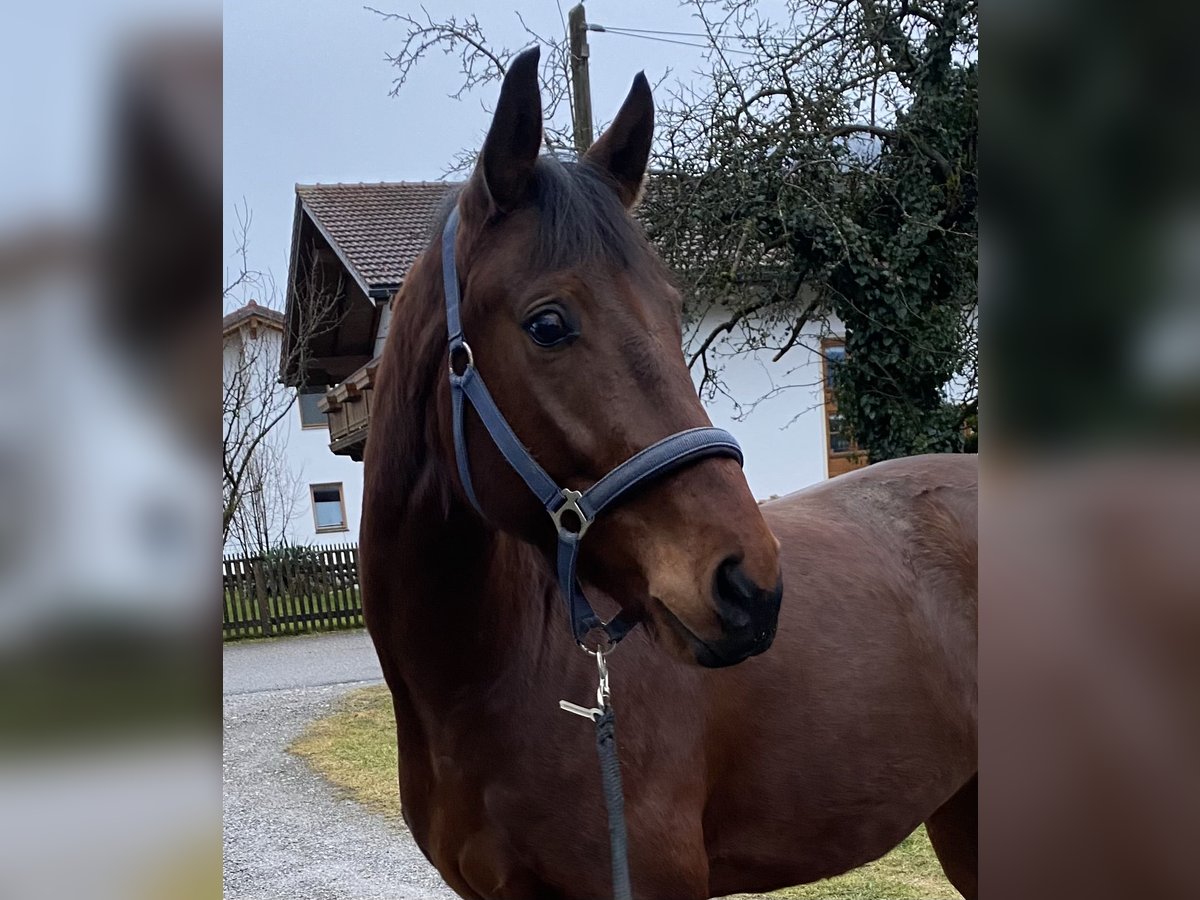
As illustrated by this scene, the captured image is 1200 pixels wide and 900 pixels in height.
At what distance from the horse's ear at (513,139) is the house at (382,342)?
462 cm

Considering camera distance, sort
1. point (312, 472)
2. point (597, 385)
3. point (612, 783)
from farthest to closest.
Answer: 1. point (312, 472)
2. point (612, 783)
3. point (597, 385)

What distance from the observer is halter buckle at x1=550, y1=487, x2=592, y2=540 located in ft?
4.88

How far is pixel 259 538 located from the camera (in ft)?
55.8

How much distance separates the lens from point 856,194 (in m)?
8.00

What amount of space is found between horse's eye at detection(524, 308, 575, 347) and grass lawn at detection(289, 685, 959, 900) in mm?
3592

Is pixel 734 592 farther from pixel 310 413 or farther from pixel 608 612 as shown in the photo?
pixel 310 413

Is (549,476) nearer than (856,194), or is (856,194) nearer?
(549,476)

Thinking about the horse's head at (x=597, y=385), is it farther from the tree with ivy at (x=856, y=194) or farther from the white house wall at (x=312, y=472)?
the white house wall at (x=312, y=472)

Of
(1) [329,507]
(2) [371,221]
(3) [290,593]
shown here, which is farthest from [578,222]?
(1) [329,507]

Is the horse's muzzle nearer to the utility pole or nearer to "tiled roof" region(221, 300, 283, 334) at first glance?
the utility pole

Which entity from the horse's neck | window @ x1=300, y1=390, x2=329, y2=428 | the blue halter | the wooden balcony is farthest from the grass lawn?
window @ x1=300, y1=390, x2=329, y2=428

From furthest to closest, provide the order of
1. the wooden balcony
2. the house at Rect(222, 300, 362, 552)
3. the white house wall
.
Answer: the white house wall, the house at Rect(222, 300, 362, 552), the wooden balcony

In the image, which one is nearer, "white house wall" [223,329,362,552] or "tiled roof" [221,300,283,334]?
"tiled roof" [221,300,283,334]

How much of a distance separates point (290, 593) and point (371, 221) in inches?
260
